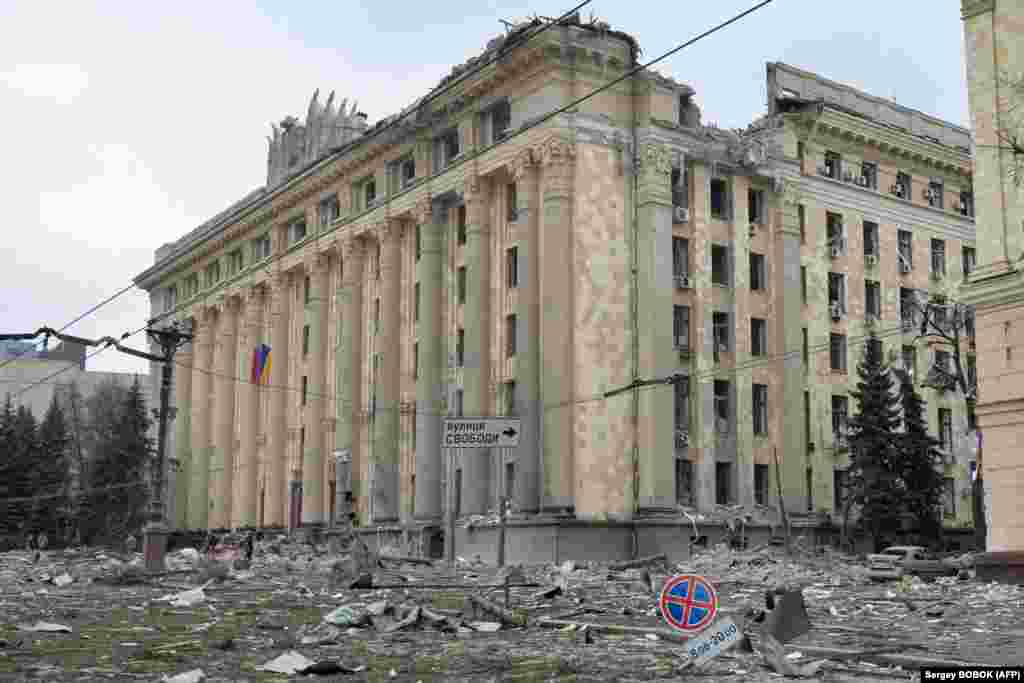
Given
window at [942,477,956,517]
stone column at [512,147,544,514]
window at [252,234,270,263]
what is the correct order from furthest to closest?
window at [252,234,270,263] < window at [942,477,956,517] < stone column at [512,147,544,514]

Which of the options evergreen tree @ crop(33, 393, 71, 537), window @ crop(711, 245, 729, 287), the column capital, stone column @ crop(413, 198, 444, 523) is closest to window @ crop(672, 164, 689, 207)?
window @ crop(711, 245, 729, 287)

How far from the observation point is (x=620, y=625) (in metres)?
16.5

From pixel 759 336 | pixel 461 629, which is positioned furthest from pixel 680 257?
pixel 461 629

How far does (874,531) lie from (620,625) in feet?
102

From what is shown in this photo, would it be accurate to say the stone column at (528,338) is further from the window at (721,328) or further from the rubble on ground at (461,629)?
the rubble on ground at (461,629)

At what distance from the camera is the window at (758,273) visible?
48.4 meters

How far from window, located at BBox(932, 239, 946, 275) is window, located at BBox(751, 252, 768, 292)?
11.3m

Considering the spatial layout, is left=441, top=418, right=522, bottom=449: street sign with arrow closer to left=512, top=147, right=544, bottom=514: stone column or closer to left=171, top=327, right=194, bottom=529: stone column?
left=512, top=147, right=544, bottom=514: stone column

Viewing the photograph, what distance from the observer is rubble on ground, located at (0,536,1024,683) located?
38.9 ft

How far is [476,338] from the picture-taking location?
1799 inches

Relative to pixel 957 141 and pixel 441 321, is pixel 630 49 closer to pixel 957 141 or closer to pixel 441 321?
pixel 441 321

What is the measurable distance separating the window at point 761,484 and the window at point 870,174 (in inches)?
564

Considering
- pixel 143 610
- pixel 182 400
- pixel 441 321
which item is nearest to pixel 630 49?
pixel 441 321

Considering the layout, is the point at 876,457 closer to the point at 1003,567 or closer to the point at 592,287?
the point at 592,287
